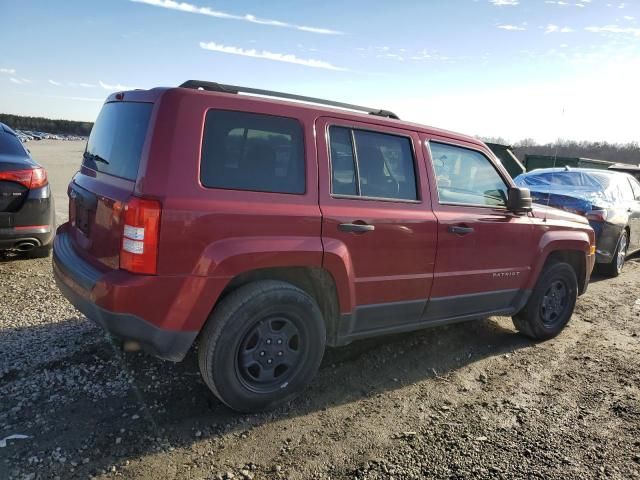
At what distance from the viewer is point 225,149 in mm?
2789

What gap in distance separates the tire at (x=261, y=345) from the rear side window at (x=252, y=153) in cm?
62

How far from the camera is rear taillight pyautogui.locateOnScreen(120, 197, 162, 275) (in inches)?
100.0

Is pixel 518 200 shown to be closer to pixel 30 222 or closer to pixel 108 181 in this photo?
pixel 108 181

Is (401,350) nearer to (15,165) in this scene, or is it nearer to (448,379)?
(448,379)

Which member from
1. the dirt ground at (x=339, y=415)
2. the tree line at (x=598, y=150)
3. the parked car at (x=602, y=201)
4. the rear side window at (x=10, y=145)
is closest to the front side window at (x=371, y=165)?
the dirt ground at (x=339, y=415)

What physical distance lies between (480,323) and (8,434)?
4.24 m

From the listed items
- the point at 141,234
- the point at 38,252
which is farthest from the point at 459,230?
the point at 38,252

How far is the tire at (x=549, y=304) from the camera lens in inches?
183

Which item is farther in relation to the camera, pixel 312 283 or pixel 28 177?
pixel 28 177

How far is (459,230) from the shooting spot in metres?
3.74

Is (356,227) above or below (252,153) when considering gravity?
below

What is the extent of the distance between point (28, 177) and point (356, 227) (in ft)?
12.8

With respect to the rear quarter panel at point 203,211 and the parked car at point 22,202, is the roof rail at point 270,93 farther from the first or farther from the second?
the parked car at point 22,202

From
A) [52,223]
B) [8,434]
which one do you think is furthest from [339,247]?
[52,223]
